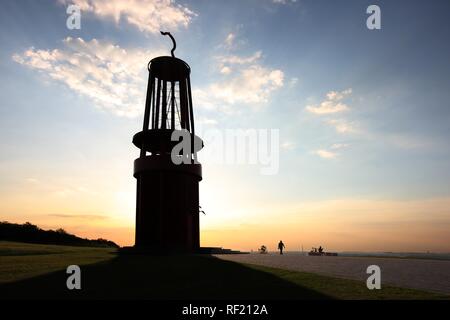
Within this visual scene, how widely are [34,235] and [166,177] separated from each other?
131 ft

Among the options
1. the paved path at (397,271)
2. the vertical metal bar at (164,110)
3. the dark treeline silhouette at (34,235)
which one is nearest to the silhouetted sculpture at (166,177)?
the vertical metal bar at (164,110)

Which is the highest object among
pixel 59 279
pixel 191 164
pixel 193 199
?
pixel 191 164

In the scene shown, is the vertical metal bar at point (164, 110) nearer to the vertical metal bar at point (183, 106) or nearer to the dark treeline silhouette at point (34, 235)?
the vertical metal bar at point (183, 106)

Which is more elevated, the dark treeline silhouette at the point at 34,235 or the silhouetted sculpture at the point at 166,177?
the silhouetted sculpture at the point at 166,177

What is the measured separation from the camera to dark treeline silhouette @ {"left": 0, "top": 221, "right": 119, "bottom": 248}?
6106 cm

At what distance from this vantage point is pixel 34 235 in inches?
2488

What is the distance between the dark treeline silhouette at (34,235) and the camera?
6106cm

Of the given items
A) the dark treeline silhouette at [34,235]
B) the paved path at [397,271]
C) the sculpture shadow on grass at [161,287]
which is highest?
the sculpture shadow on grass at [161,287]

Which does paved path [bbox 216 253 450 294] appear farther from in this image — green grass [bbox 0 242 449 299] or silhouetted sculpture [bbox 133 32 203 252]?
silhouetted sculpture [bbox 133 32 203 252]

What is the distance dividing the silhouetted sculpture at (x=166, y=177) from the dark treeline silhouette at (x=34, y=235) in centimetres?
3184
